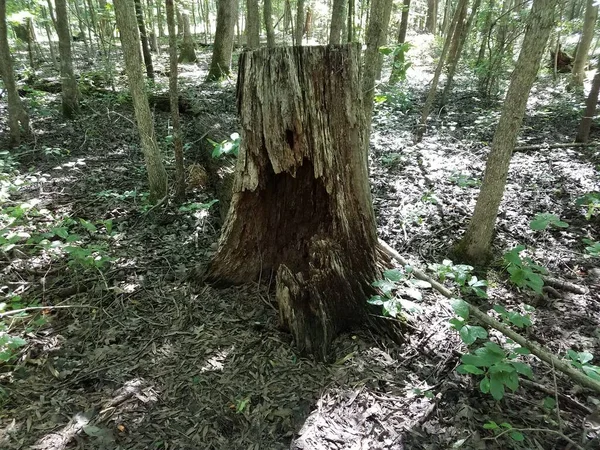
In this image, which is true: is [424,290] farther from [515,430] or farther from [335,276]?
[515,430]

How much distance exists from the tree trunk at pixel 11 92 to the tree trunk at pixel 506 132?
25.4 feet

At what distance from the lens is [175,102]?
186 inches

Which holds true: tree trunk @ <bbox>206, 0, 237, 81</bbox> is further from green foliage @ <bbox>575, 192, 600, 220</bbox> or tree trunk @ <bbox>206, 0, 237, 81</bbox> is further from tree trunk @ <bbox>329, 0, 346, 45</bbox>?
green foliage @ <bbox>575, 192, 600, 220</bbox>

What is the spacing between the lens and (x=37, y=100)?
8812mm

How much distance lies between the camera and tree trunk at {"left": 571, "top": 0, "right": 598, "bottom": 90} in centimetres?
955

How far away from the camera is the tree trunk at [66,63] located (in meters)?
7.55

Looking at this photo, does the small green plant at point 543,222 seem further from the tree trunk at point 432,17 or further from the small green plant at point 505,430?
the tree trunk at point 432,17

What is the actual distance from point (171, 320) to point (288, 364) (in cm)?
113

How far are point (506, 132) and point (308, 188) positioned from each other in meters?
1.99

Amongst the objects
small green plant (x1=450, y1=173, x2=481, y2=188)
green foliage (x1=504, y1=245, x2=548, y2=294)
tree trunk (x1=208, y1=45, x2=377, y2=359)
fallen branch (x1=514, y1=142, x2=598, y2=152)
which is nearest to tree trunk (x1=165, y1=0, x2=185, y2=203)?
tree trunk (x1=208, y1=45, x2=377, y2=359)

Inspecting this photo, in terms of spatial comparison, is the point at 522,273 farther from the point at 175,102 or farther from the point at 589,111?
the point at 589,111

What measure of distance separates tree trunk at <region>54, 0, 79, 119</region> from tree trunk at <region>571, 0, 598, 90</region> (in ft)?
40.3

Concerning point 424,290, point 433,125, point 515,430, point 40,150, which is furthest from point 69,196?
point 433,125

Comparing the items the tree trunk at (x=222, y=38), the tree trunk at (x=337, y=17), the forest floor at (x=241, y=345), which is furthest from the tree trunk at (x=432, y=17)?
the forest floor at (x=241, y=345)
